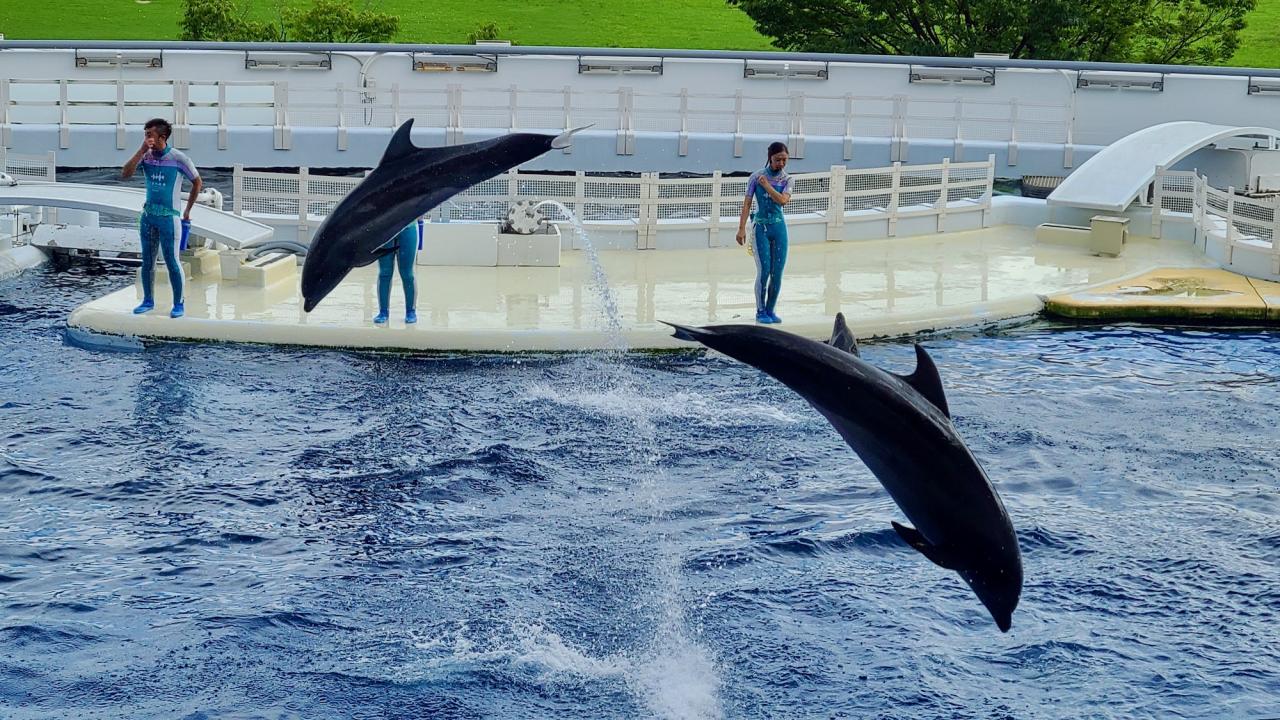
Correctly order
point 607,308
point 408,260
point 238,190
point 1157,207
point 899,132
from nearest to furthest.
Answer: point 408,260, point 607,308, point 238,190, point 1157,207, point 899,132

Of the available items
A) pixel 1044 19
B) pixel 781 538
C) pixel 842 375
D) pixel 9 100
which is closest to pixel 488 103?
pixel 9 100

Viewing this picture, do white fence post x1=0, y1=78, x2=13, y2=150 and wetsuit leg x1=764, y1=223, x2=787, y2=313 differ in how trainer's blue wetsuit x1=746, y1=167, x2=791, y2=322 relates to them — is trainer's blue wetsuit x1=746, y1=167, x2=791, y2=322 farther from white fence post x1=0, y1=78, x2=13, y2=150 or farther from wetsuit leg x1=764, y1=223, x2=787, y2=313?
white fence post x1=0, y1=78, x2=13, y2=150

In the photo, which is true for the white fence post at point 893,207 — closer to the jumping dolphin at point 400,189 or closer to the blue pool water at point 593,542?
the blue pool water at point 593,542

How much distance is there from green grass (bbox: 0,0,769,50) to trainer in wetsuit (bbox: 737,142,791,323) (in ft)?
156

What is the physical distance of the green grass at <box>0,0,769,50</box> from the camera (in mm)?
62094

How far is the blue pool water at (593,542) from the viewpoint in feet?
A: 28.3

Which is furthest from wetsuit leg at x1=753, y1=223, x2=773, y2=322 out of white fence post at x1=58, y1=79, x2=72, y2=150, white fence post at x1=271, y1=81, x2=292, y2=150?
white fence post at x1=58, y1=79, x2=72, y2=150

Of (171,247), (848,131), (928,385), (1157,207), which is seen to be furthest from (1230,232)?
(928,385)

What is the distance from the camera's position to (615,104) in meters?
28.3

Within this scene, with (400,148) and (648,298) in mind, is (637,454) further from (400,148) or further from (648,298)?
(648,298)

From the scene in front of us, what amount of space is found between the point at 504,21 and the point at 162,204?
171 ft

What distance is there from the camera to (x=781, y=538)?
34.9 feet

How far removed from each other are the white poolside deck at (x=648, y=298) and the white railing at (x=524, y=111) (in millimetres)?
8177

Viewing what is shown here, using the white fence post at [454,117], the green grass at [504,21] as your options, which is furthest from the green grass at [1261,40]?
the white fence post at [454,117]
